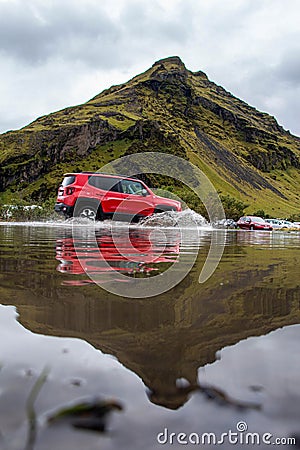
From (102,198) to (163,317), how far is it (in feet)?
44.1

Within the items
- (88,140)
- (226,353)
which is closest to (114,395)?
(226,353)

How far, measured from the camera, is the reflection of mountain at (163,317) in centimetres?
145

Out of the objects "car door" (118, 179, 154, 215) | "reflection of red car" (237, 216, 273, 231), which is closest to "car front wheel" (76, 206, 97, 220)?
"car door" (118, 179, 154, 215)

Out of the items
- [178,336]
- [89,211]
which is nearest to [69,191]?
[89,211]

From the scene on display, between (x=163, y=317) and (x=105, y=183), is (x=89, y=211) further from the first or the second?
(x=163, y=317)

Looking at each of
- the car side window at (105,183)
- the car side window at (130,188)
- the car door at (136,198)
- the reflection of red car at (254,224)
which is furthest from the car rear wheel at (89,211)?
the reflection of red car at (254,224)

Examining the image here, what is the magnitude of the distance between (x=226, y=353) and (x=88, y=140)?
14654cm

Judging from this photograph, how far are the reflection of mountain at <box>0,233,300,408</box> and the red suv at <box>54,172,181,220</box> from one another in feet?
38.6

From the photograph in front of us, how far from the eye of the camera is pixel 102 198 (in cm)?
1527

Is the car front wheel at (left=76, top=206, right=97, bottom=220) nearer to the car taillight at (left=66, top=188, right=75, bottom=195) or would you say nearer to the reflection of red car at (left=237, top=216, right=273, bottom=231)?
the car taillight at (left=66, top=188, right=75, bottom=195)

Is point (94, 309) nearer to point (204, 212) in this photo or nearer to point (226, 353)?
point (226, 353)

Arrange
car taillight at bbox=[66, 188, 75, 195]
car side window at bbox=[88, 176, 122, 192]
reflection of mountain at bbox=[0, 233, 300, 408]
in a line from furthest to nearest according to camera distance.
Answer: car side window at bbox=[88, 176, 122, 192] < car taillight at bbox=[66, 188, 75, 195] < reflection of mountain at bbox=[0, 233, 300, 408]

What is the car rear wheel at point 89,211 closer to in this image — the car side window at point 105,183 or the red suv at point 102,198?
the red suv at point 102,198

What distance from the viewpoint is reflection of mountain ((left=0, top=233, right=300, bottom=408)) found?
145 centimetres
